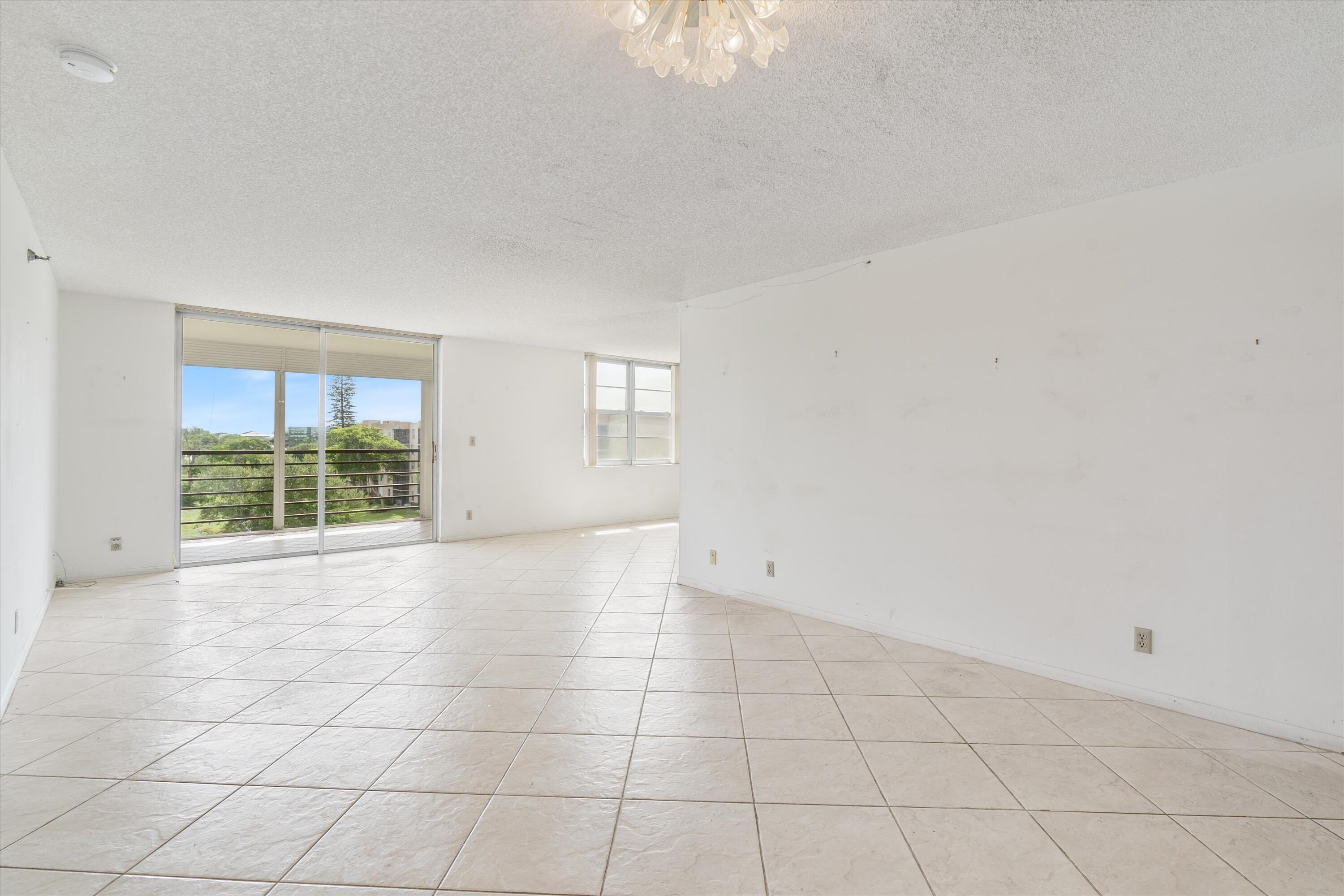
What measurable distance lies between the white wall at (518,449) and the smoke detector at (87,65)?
4.90 metres

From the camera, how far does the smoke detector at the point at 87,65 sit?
1731 millimetres

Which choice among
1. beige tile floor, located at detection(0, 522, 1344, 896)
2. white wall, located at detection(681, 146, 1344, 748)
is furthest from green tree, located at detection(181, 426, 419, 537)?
white wall, located at detection(681, 146, 1344, 748)

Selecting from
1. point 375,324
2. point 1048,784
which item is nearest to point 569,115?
point 1048,784

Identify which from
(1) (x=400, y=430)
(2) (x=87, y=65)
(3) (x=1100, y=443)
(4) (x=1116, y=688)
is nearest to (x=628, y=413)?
(1) (x=400, y=430)

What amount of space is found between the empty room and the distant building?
266cm

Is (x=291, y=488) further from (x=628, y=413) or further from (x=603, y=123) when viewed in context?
(x=603, y=123)

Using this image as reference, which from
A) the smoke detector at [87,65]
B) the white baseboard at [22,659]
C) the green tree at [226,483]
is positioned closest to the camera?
the smoke detector at [87,65]

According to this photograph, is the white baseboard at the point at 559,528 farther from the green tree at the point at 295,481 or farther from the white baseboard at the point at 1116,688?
the white baseboard at the point at 1116,688

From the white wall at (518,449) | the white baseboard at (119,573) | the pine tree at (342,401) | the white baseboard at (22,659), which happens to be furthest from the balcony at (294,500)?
the white baseboard at (22,659)

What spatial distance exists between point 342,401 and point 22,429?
3.58 meters

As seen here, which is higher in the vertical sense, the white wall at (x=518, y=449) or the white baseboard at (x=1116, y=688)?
the white wall at (x=518, y=449)

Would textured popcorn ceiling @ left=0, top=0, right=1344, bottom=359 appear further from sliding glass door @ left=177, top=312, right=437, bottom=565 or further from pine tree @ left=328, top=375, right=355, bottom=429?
pine tree @ left=328, top=375, right=355, bottom=429

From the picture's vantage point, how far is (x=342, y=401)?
21.5 ft

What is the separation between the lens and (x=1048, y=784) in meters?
1.98
